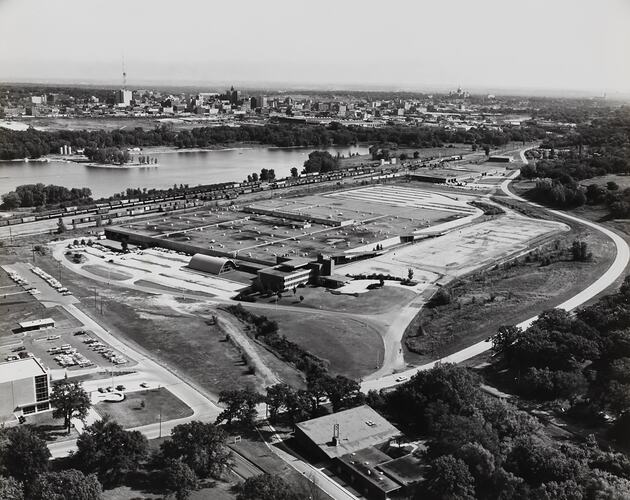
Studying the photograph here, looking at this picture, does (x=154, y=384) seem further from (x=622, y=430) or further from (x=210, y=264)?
(x=622, y=430)

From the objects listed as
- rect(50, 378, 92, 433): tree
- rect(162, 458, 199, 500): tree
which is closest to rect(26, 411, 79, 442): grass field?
rect(50, 378, 92, 433): tree

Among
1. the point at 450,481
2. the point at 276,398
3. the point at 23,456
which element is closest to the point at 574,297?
the point at 276,398

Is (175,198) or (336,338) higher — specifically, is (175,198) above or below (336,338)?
above

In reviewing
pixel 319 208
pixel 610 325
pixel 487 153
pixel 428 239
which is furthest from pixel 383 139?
pixel 610 325

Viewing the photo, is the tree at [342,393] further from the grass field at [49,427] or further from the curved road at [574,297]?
the grass field at [49,427]

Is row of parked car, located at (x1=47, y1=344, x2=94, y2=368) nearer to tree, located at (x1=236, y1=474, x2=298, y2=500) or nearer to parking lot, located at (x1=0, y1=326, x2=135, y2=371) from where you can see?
parking lot, located at (x1=0, y1=326, x2=135, y2=371)

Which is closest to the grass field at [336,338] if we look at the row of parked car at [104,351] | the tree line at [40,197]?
the row of parked car at [104,351]
